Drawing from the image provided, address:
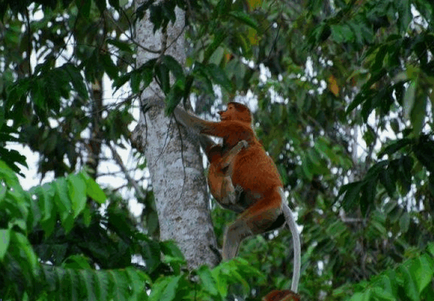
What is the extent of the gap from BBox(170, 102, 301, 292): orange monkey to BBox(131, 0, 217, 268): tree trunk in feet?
1.12

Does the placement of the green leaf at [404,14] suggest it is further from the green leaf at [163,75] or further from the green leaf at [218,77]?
the green leaf at [163,75]

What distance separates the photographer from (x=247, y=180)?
5.58 meters

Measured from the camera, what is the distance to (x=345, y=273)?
8125mm

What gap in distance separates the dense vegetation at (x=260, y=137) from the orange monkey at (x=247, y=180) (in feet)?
0.94

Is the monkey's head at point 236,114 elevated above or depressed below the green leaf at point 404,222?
above

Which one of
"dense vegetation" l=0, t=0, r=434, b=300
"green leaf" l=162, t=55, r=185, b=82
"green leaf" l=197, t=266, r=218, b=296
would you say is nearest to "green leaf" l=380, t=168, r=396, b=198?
"dense vegetation" l=0, t=0, r=434, b=300

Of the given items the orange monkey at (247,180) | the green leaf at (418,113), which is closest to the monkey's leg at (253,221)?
the orange monkey at (247,180)

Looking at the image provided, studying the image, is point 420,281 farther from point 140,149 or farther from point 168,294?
point 140,149

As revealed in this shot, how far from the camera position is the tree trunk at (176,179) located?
441 centimetres

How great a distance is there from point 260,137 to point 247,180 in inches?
111

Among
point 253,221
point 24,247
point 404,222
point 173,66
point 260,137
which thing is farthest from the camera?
point 260,137

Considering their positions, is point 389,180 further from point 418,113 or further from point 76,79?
point 418,113

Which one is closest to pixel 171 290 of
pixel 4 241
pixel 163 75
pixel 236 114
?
pixel 4 241

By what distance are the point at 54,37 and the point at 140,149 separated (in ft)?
12.8
